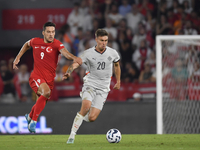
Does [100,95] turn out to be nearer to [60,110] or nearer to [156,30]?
[60,110]

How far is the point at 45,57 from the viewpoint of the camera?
7457mm

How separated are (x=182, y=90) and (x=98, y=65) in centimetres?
383

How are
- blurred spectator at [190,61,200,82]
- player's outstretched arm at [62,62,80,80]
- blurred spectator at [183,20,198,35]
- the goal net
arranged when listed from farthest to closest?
blurred spectator at [183,20,198,35] < blurred spectator at [190,61,200,82] < the goal net < player's outstretched arm at [62,62,80,80]

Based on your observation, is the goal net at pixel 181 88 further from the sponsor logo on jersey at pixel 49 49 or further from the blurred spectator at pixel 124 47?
the sponsor logo on jersey at pixel 49 49

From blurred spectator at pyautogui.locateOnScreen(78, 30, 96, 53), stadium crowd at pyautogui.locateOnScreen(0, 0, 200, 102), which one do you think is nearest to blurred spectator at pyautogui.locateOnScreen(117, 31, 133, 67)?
stadium crowd at pyautogui.locateOnScreen(0, 0, 200, 102)

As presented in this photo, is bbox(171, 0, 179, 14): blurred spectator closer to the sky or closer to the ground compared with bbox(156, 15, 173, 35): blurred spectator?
closer to the sky

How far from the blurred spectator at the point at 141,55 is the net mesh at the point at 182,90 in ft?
3.81

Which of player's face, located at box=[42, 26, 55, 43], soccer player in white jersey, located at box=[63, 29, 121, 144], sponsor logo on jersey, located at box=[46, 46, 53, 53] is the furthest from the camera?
sponsor logo on jersey, located at box=[46, 46, 53, 53]

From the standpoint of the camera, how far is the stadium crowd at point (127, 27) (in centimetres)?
1212

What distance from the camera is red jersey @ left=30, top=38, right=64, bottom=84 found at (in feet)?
24.4

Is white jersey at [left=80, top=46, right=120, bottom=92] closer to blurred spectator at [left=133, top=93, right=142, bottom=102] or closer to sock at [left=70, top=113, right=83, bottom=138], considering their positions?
sock at [left=70, top=113, right=83, bottom=138]

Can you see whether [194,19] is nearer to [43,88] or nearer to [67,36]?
[67,36]

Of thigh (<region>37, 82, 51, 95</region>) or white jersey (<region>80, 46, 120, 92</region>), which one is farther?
thigh (<region>37, 82, 51, 95</region>)

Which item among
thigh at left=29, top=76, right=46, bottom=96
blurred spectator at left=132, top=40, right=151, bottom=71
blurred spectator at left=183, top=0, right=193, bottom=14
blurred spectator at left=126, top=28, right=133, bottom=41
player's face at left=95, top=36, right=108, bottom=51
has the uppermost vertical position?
blurred spectator at left=183, top=0, right=193, bottom=14
